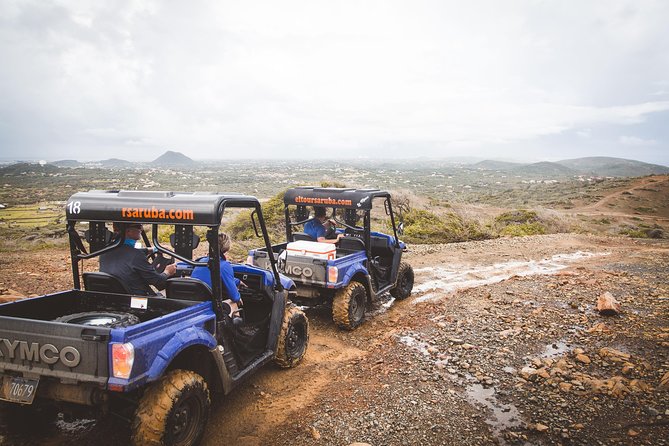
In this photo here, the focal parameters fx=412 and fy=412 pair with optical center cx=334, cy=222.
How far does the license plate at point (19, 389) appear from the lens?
3191 millimetres

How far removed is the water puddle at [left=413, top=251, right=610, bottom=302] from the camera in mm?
9609

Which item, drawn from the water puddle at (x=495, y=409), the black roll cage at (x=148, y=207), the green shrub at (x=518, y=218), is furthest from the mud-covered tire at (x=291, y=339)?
the green shrub at (x=518, y=218)

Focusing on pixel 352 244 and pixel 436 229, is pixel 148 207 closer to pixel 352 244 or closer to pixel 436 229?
pixel 352 244

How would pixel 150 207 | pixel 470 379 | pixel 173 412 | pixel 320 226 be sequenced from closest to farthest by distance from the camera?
pixel 173 412
pixel 150 207
pixel 470 379
pixel 320 226

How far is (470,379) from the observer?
5.13 metres

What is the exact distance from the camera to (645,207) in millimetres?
36500

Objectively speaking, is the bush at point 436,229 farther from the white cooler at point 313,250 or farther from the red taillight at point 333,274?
the red taillight at point 333,274

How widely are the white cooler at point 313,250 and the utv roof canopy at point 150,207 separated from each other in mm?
2692

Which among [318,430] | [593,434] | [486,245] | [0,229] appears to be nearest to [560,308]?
[593,434]

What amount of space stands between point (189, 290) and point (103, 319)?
0.77 metres

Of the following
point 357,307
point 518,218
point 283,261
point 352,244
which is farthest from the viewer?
point 518,218

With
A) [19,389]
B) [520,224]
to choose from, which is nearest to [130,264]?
[19,389]

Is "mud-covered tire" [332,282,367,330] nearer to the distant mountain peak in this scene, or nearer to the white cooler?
the white cooler

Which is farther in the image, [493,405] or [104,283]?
[493,405]
